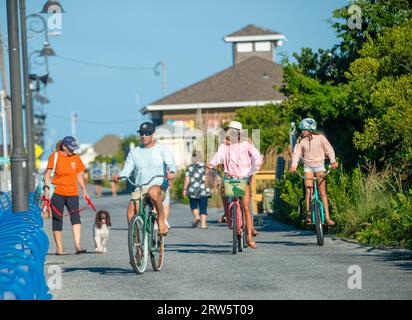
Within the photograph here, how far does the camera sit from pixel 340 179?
59.8 ft

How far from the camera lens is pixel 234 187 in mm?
14844

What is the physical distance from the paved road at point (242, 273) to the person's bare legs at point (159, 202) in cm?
55

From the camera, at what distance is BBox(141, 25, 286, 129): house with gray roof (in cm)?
6172

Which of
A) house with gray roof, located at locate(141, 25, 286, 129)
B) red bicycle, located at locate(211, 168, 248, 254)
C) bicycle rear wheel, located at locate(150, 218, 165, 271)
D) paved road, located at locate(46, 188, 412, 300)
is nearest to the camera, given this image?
paved road, located at locate(46, 188, 412, 300)

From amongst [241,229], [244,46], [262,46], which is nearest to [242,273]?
[241,229]

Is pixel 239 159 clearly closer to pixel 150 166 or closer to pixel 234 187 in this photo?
pixel 234 187

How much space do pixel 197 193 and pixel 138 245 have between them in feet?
34.5

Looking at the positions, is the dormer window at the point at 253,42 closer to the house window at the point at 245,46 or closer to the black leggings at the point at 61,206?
the house window at the point at 245,46

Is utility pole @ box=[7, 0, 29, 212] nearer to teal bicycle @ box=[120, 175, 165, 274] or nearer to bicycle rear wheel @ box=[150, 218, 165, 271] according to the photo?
teal bicycle @ box=[120, 175, 165, 274]

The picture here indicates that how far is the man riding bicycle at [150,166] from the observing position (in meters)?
12.6

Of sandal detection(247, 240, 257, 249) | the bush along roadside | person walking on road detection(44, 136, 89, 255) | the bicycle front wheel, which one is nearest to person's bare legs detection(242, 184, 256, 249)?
sandal detection(247, 240, 257, 249)

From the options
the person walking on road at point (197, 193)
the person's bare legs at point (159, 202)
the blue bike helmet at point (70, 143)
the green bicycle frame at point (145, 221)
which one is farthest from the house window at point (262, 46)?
the green bicycle frame at point (145, 221)

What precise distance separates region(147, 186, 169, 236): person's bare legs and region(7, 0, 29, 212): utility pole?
7.74 feet
